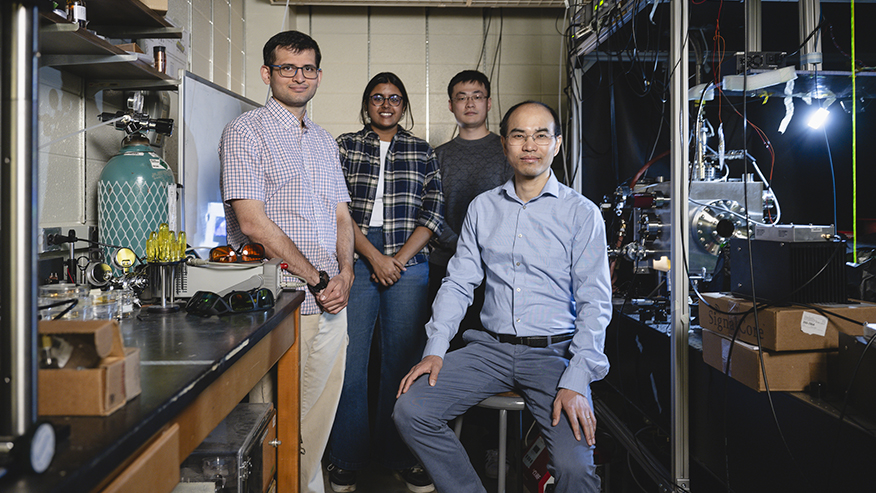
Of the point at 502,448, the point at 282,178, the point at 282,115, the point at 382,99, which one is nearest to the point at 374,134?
the point at 382,99

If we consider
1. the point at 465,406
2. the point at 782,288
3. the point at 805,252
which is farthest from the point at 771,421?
the point at 465,406

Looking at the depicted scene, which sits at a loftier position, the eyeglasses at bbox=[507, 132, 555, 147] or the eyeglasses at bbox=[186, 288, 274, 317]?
the eyeglasses at bbox=[507, 132, 555, 147]

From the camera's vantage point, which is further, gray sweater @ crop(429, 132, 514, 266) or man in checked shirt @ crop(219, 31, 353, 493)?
gray sweater @ crop(429, 132, 514, 266)

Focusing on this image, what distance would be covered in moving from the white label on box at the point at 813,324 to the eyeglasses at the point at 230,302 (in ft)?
4.55

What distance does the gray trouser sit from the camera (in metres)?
1.49

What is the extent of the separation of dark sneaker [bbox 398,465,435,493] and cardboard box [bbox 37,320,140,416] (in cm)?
178

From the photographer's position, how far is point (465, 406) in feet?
5.51

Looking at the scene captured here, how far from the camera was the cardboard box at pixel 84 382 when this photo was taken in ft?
2.23

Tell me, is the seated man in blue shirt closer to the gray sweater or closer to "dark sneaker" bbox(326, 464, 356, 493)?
the gray sweater

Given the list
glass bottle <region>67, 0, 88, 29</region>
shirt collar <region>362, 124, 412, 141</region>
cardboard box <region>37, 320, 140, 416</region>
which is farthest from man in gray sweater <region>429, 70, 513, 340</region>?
cardboard box <region>37, 320, 140, 416</region>

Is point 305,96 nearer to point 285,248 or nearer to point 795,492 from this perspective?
point 285,248

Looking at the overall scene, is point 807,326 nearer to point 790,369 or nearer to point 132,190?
point 790,369

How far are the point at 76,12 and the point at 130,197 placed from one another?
565 mm

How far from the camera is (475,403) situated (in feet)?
5.49
